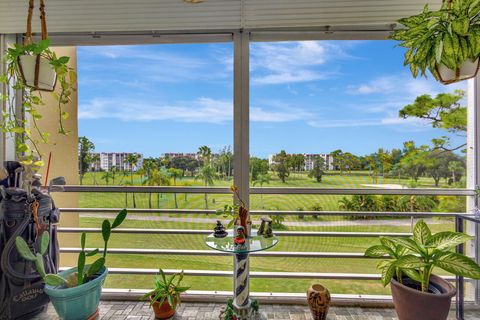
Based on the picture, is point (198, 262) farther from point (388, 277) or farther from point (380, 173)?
point (380, 173)

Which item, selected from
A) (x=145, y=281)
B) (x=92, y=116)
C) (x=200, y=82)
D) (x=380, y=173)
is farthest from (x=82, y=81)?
(x=380, y=173)

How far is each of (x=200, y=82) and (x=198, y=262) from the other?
1812 mm

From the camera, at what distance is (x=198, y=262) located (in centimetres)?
245

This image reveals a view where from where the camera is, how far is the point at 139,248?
7.56ft

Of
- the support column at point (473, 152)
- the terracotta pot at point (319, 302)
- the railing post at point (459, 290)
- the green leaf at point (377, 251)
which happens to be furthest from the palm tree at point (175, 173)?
the support column at point (473, 152)

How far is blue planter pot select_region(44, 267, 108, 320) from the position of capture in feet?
4.92

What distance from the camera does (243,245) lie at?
1.51 meters

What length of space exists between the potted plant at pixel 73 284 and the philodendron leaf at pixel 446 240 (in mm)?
2064

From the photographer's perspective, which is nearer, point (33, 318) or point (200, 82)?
point (33, 318)

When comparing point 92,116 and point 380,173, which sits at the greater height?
point 92,116

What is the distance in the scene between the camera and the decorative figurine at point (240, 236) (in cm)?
152

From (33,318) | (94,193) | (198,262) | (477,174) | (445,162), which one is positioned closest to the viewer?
(33,318)

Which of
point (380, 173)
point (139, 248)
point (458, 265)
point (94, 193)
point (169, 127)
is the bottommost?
point (139, 248)

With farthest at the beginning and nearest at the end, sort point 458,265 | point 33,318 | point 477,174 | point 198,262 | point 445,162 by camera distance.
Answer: point 198,262, point 445,162, point 477,174, point 33,318, point 458,265
